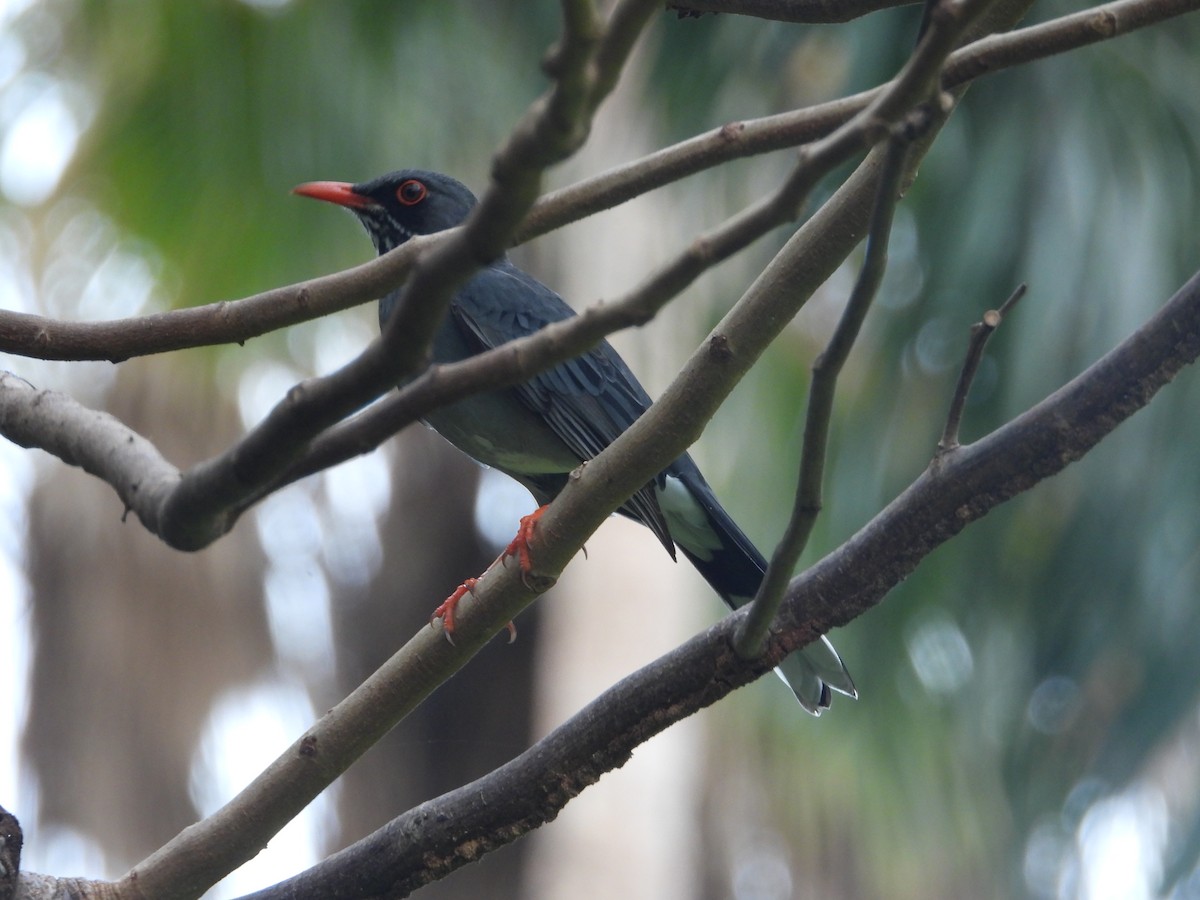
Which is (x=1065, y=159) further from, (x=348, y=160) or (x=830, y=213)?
(x=830, y=213)

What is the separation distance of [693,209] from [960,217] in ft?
6.55

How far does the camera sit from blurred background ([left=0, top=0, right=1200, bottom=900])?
349 inches

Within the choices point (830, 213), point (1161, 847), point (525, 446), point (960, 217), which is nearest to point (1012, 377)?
point (960, 217)

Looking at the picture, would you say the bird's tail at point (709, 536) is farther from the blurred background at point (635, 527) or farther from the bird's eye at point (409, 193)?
A: the blurred background at point (635, 527)

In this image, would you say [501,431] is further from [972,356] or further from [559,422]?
[972,356]

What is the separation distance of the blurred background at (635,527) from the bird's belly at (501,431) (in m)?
4.61

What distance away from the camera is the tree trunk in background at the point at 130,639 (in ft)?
40.5

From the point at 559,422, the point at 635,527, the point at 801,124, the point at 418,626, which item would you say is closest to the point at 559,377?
the point at 559,422

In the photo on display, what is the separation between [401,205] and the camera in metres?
5.36

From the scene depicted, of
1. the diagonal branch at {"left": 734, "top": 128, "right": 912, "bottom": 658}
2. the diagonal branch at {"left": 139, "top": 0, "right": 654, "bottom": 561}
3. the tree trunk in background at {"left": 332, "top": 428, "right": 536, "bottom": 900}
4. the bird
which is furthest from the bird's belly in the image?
the tree trunk in background at {"left": 332, "top": 428, "right": 536, "bottom": 900}

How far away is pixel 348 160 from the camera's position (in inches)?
400

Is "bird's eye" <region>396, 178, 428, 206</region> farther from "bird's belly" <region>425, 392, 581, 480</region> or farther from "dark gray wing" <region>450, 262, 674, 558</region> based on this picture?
"bird's belly" <region>425, 392, 581, 480</region>

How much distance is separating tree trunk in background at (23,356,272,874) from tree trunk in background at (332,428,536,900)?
1.17m

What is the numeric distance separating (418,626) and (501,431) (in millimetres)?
8684
